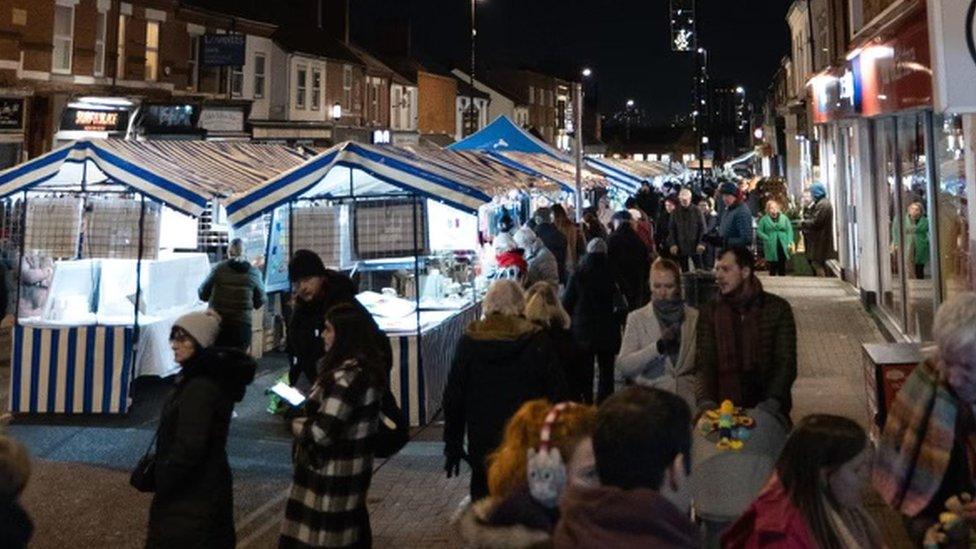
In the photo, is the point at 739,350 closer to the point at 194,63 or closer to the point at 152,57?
the point at 152,57

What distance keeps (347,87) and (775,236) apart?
98.9 ft

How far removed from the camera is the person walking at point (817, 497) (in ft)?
9.12

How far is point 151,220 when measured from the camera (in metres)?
10.4

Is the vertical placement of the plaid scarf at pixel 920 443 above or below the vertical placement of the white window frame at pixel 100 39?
below

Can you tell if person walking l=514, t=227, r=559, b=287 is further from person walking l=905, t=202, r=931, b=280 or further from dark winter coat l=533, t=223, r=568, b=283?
person walking l=905, t=202, r=931, b=280

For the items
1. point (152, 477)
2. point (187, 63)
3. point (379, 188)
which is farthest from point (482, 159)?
point (187, 63)

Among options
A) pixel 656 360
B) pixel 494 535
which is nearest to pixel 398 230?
pixel 656 360

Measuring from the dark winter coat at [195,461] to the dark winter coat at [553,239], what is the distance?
922cm

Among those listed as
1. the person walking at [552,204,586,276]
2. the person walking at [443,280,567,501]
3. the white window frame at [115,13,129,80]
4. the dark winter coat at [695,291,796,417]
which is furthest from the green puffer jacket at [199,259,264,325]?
the white window frame at [115,13,129,80]

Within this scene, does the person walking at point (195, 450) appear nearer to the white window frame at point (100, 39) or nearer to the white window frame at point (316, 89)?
the white window frame at point (100, 39)

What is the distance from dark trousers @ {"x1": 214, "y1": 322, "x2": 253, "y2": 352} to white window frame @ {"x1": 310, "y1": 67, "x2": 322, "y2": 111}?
32133mm

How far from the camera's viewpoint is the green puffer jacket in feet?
35.9

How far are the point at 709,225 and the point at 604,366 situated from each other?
10.9 meters

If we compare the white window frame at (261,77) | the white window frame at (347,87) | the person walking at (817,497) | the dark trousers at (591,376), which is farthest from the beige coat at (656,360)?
the white window frame at (347,87)
